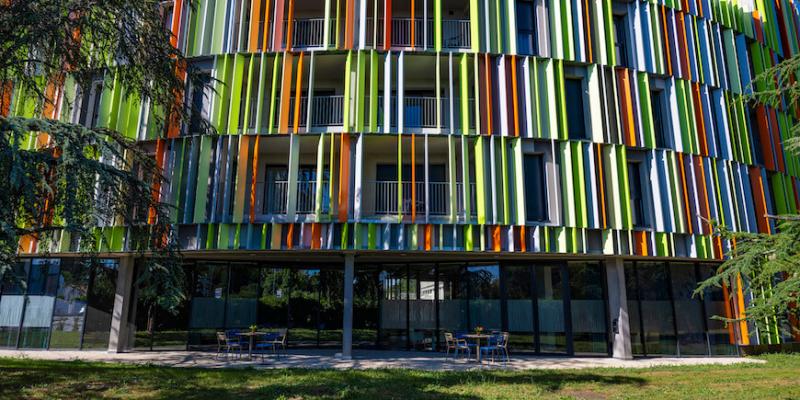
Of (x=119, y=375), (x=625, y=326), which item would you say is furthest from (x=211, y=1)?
(x=625, y=326)

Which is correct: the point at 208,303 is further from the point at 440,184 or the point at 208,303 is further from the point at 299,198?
the point at 440,184

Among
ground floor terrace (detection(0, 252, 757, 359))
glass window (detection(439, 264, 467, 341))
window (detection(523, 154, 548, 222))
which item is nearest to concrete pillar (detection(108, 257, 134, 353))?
ground floor terrace (detection(0, 252, 757, 359))

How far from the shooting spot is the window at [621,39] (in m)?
17.7

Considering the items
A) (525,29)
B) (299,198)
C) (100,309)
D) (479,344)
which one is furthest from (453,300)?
(100,309)

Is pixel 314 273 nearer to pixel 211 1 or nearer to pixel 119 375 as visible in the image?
pixel 119 375

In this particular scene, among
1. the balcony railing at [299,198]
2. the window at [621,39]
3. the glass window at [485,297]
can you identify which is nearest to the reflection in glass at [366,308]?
the glass window at [485,297]

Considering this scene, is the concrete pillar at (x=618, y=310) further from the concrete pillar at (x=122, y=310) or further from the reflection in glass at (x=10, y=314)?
the reflection in glass at (x=10, y=314)

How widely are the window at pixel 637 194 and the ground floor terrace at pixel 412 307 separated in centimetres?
139

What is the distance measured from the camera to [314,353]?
16.6 m

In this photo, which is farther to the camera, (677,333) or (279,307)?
(279,307)

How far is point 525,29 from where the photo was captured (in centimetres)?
1711

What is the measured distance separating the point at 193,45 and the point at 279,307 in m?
9.54

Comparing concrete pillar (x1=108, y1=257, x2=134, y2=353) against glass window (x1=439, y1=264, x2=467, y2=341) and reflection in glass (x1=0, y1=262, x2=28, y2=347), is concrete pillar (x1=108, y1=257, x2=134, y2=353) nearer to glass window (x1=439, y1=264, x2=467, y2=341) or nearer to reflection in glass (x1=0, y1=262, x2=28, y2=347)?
reflection in glass (x1=0, y1=262, x2=28, y2=347)

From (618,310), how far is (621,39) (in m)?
9.68
